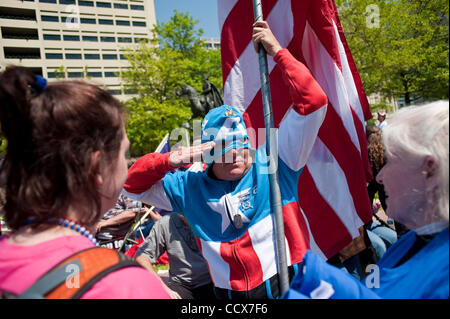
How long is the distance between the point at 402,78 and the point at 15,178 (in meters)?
14.9

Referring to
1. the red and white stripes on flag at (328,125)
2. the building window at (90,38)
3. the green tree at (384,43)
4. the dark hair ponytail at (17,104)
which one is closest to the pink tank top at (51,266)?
the dark hair ponytail at (17,104)

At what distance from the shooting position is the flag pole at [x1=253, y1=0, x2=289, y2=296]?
1647mm

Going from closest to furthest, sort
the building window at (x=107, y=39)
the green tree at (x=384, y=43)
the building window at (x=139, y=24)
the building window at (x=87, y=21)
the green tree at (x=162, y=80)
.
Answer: the green tree at (x=384, y=43) < the green tree at (x=162, y=80) < the building window at (x=87, y=21) < the building window at (x=107, y=39) < the building window at (x=139, y=24)

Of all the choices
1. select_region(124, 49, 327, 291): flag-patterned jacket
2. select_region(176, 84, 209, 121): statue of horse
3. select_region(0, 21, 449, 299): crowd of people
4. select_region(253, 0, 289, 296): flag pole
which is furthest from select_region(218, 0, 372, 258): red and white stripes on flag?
select_region(176, 84, 209, 121): statue of horse

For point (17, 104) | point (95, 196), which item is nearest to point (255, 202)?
point (95, 196)

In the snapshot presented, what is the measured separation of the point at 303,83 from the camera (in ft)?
5.32

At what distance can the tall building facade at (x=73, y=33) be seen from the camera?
34969 mm

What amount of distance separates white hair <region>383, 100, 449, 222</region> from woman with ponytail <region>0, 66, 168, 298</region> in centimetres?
92

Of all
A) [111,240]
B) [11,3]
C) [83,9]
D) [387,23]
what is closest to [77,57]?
[83,9]

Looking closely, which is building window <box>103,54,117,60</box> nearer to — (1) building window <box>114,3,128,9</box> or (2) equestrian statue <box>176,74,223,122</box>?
(1) building window <box>114,3,128,9</box>

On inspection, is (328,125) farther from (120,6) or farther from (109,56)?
(120,6)

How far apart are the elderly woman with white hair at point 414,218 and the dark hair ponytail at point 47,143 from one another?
79 centimetres

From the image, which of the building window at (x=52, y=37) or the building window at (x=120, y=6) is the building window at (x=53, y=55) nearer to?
the building window at (x=52, y=37)
